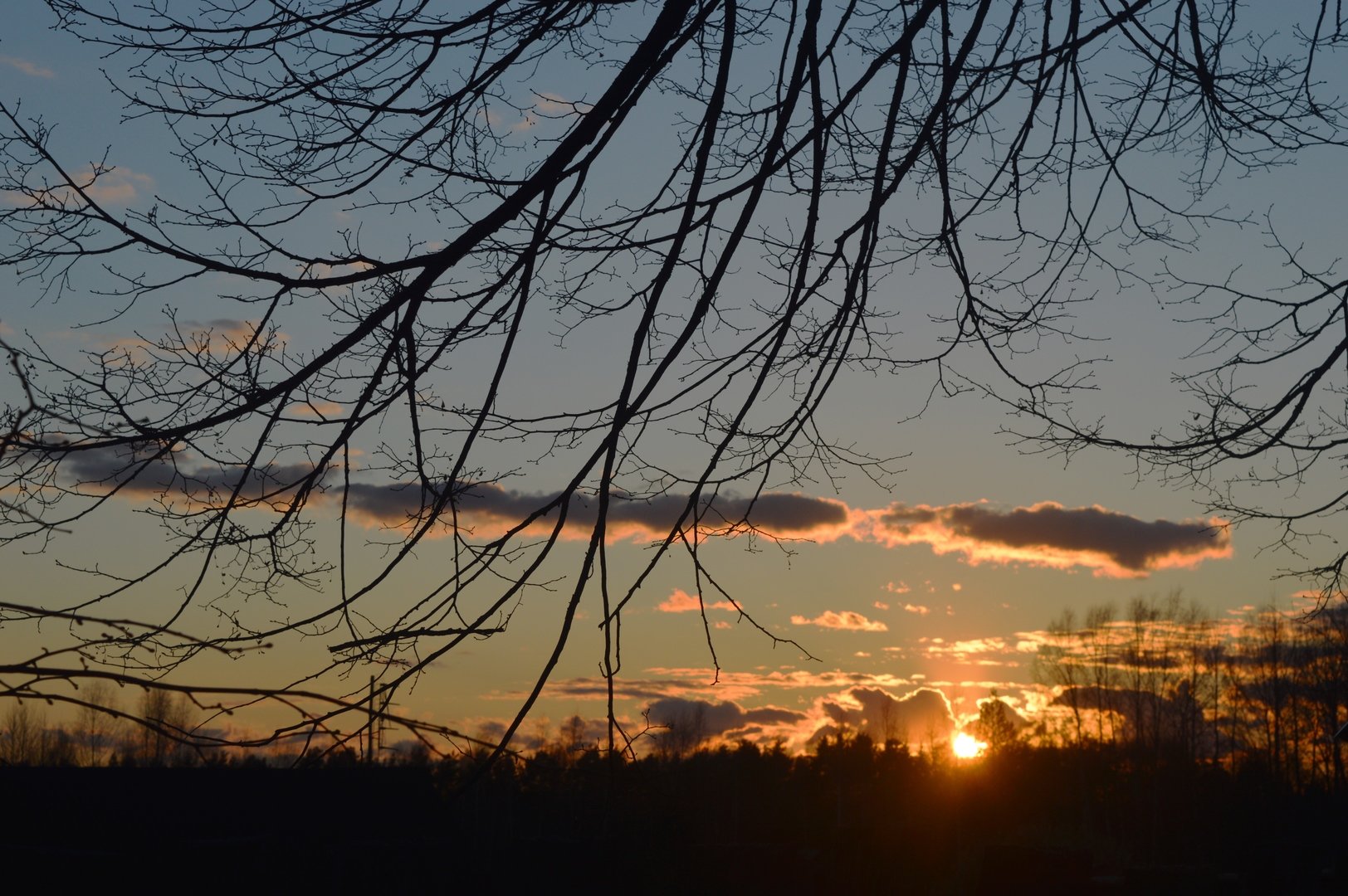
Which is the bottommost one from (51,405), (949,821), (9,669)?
(949,821)

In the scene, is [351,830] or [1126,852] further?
[1126,852]

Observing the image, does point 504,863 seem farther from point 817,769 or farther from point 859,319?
point 817,769

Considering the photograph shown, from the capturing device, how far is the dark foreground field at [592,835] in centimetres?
366

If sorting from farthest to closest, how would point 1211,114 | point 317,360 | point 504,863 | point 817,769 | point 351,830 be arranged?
point 817,769, point 351,830, point 504,863, point 1211,114, point 317,360

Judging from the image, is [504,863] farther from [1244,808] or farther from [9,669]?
[1244,808]

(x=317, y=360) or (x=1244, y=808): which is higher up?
(x=317, y=360)

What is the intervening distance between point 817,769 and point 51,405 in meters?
58.0

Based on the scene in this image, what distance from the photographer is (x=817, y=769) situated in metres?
58.3

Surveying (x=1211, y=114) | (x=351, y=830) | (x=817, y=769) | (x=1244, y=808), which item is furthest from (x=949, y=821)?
(x=1211, y=114)

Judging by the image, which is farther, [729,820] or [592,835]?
[729,820]

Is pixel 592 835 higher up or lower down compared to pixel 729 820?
higher up

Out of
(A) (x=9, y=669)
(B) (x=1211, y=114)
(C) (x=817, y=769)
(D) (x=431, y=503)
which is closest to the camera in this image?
(A) (x=9, y=669)

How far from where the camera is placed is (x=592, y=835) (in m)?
3.66

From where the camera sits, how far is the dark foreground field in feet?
12.0
